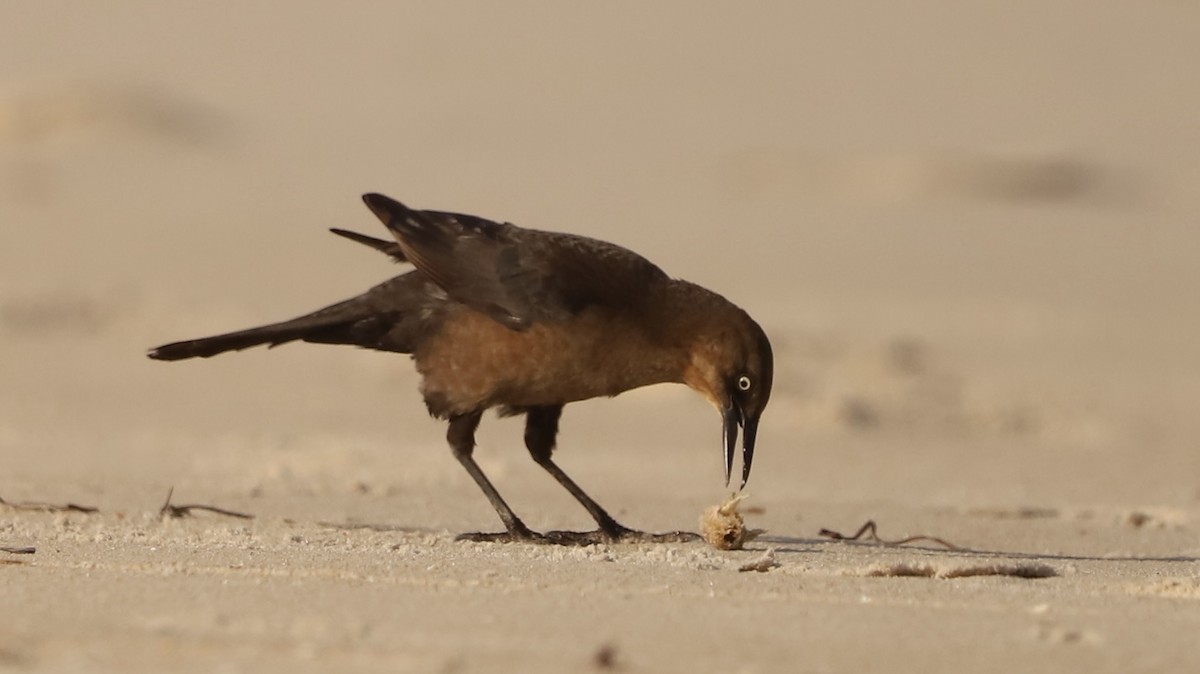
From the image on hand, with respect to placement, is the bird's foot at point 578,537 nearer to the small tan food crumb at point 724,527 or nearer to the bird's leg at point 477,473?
the bird's leg at point 477,473

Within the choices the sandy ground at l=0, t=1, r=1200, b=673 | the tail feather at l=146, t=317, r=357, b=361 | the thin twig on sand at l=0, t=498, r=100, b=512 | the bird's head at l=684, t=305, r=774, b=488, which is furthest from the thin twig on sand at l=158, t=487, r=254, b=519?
the bird's head at l=684, t=305, r=774, b=488

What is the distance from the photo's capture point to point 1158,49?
27.3 metres

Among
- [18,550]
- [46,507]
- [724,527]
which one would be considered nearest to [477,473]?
[724,527]

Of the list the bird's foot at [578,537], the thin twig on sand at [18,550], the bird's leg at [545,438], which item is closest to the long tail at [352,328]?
the bird's leg at [545,438]

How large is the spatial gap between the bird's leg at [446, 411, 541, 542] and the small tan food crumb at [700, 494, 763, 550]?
30.2 inches

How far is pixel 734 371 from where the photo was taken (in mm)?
7934

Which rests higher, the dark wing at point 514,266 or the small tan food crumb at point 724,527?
the dark wing at point 514,266

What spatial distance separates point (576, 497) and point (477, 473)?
36 cm

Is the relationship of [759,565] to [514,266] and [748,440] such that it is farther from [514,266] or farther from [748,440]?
[514,266]

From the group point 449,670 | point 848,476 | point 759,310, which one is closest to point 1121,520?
point 848,476

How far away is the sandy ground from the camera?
547 cm

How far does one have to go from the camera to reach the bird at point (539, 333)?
7.84 metres

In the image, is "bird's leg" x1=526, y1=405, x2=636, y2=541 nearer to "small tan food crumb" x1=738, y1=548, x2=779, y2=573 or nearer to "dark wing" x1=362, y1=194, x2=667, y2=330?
"dark wing" x1=362, y1=194, x2=667, y2=330

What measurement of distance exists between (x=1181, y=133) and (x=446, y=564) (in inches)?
746
